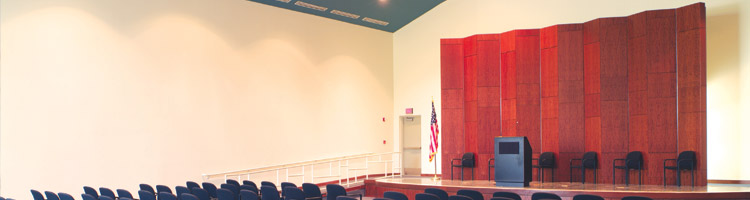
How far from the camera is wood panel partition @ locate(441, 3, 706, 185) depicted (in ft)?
30.1

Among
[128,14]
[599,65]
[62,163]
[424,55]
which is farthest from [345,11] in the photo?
[62,163]

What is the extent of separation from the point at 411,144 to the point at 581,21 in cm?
534

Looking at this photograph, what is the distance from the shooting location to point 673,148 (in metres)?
9.23

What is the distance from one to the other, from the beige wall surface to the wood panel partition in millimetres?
675

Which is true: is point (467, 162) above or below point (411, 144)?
below

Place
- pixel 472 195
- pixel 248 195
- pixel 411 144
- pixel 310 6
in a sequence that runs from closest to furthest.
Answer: pixel 248 195, pixel 472 195, pixel 310 6, pixel 411 144

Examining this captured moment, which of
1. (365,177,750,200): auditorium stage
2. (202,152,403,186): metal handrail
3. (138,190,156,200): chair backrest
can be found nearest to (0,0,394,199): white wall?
(202,152,403,186): metal handrail

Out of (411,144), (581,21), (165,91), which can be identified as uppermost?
(581,21)

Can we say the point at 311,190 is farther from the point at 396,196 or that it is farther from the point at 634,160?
the point at 634,160

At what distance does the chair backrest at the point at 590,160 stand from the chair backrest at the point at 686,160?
1427 mm

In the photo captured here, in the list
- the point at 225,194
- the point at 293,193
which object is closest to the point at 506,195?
the point at 293,193

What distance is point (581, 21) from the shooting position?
1098cm

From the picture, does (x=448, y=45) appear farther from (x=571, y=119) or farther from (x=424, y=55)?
(x=571, y=119)

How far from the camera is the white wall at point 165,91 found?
341 inches
